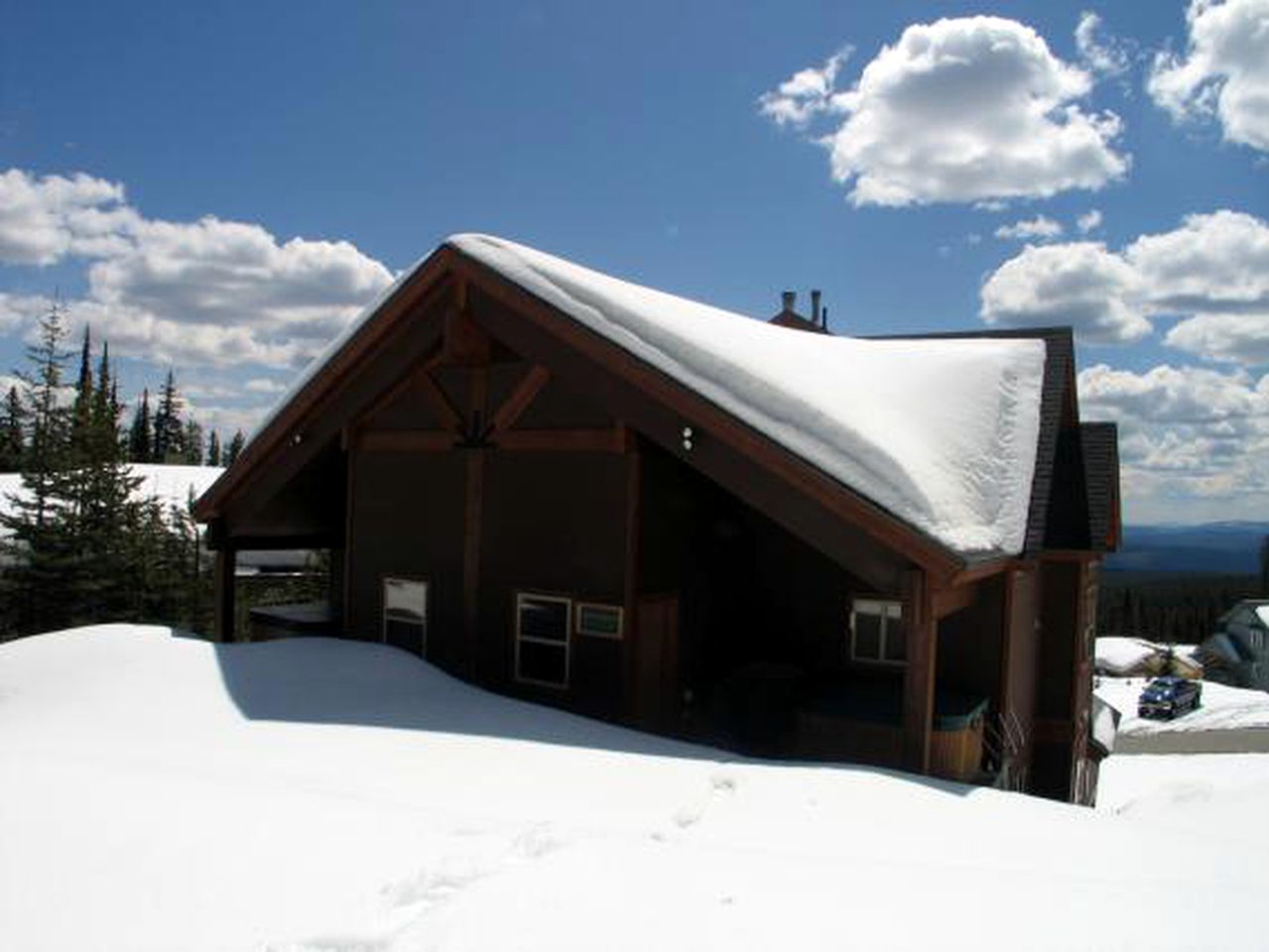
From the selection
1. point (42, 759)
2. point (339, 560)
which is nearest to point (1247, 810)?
point (42, 759)

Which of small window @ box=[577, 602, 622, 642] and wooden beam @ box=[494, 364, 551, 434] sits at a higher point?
wooden beam @ box=[494, 364, 551, 434]

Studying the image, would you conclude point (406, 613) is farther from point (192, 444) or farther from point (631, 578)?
point (192, 444)

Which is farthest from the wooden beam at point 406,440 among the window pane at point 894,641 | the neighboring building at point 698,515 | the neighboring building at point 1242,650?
the neighboring building at point 1242,650

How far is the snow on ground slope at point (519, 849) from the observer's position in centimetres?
440

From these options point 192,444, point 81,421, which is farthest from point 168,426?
point 81,421

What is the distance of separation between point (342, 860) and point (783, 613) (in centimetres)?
783

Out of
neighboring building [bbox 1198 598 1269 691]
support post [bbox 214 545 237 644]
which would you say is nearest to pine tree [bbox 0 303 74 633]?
support post [bbox 214 545 237 644]

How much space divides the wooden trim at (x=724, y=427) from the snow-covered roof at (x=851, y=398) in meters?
0.09

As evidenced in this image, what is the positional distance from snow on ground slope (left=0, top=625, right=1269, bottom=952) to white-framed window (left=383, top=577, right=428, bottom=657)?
3317 millimetres

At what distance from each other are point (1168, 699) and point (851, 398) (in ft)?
122

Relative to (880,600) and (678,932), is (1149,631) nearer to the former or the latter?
(880,600)

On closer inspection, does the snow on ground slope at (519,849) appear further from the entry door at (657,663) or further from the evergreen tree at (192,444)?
→ the evergreen tree at (192,444)

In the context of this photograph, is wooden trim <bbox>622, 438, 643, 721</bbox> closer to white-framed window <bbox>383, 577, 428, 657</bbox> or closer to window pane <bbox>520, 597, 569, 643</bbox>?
window pane <bbox>520, 597, 569, 643</bbox>

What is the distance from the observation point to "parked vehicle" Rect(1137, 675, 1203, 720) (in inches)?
1554
